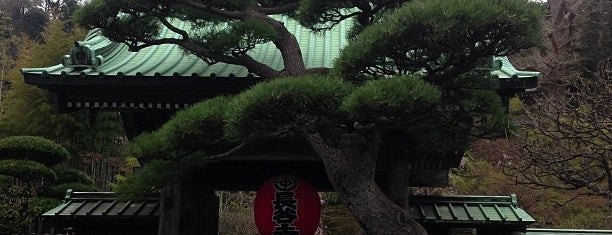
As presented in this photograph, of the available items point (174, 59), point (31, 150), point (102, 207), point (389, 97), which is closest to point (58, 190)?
point (31, 150)

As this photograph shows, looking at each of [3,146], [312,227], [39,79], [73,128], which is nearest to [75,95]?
[39,79]

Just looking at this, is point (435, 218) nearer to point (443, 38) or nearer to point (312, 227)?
point (312, 227)

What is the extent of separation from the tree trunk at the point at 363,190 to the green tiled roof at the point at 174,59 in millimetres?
1271

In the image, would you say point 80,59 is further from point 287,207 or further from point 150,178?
point 287,207

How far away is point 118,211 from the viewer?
5.80 m

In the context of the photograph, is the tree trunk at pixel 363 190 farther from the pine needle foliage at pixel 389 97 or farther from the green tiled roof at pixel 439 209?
the green tiled roof at pixel 439 209

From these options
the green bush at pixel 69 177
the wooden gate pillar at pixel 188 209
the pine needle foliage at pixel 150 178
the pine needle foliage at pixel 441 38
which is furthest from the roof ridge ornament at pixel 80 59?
the green bush at pixel 69 177

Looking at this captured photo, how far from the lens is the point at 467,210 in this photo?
5.66 metres

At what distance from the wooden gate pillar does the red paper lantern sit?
0.79 metres

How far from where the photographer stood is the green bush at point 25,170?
10.6 meters

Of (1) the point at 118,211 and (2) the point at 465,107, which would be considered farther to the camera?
(1) the point at 118,211

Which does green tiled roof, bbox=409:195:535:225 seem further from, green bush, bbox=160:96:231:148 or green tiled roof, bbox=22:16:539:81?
green bush, bbox=160:96:231:148

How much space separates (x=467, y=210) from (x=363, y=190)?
7.28 ft

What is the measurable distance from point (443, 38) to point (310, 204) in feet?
7.87
